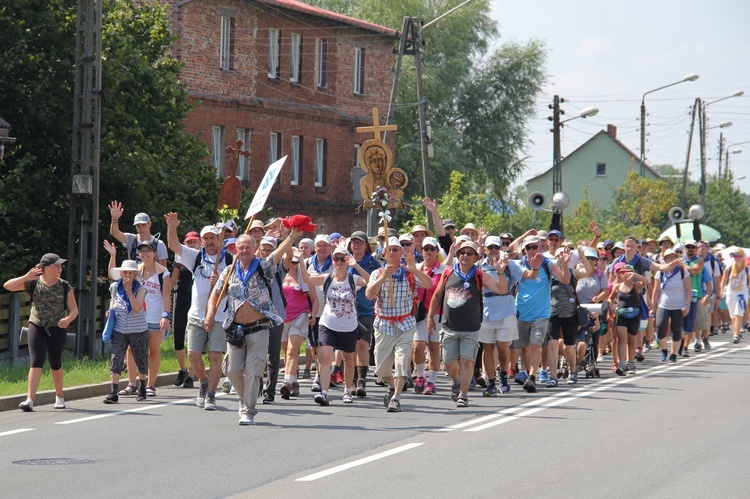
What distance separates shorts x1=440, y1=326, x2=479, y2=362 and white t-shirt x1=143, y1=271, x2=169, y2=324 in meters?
3.27

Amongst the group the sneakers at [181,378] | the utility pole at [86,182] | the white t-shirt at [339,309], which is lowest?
the sneakers at [181,378]

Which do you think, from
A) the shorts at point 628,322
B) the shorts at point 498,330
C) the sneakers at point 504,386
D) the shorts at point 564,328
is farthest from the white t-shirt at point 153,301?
the shorts at point 628,322

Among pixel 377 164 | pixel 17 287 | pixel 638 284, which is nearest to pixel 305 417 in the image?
pixel 17 287

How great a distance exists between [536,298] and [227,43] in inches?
1040

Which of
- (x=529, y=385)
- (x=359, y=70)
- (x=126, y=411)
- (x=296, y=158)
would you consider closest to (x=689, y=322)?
(x=529, y=385)

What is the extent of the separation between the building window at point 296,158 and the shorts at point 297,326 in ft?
96.4

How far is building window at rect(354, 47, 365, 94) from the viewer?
46344 mm

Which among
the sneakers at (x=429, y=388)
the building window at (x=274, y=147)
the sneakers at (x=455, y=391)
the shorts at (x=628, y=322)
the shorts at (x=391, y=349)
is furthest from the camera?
the building window at (x=274, y=147)

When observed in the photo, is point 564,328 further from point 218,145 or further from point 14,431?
point 218,145

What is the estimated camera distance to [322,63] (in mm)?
44844

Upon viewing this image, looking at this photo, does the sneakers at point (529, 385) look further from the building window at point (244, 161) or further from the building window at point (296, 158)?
the building window at point (296, 158)

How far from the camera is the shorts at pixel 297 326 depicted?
14.5 meters

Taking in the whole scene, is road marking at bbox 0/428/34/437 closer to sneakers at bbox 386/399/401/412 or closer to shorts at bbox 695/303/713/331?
sneakers at bbox 386/399/401/412

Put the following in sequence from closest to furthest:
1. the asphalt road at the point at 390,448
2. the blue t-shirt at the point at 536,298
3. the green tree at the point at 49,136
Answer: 1. the asphalt road at the point at 390,448
2. the blue t-shirt at the point at 536,298
3. the green tree at the point at 49,136
